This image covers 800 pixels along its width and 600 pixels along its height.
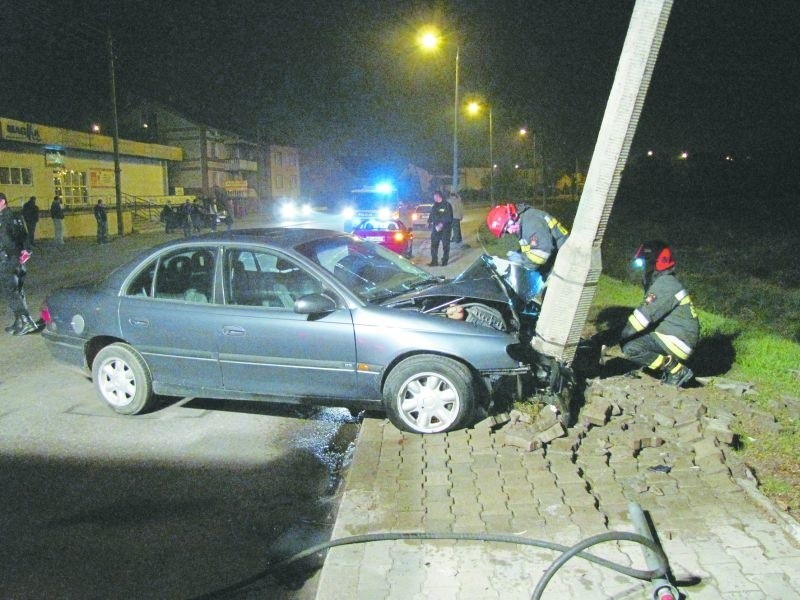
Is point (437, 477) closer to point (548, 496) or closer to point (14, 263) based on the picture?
point (548, 496)

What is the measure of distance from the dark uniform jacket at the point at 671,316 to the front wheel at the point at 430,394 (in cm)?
180

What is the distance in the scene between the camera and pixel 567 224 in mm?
31922

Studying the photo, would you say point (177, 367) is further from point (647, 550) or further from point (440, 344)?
point (647, 550)

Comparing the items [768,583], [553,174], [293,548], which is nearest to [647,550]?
[768,583]

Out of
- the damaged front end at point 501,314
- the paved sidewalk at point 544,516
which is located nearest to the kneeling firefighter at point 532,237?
the damaged front end at point 501,314

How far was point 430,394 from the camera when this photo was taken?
16.0ft

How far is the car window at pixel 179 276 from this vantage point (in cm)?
556

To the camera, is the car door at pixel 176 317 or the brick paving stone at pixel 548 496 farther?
the car door at pixel 176 317

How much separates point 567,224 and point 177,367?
93.4ft

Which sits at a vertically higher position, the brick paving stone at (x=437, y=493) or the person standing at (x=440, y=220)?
the person standing at (x=440, y=220)

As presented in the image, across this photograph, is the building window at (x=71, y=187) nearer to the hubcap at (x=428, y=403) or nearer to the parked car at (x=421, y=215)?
the parked car at (x=421, y=215)

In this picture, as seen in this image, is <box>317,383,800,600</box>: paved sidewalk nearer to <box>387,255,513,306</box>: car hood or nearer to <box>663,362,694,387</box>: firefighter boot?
<box>663,362,694,387</box>: firefighter boot

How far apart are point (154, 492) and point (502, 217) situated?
4559 mm

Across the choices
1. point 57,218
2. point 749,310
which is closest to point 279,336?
point 749,310
